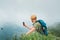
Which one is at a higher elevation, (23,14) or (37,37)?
(23,14)

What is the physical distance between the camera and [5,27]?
176cm

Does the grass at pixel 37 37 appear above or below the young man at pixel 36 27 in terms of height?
below

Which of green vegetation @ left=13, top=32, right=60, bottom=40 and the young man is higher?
the young man

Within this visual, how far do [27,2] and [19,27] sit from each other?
0.26m

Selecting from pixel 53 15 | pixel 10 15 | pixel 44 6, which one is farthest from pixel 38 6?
pixel 10 15

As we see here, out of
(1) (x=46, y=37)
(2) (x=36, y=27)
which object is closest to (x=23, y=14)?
(2) (x=36, y=27)

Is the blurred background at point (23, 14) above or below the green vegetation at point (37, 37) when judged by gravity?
above

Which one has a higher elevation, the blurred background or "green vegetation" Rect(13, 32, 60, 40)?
the blurred background

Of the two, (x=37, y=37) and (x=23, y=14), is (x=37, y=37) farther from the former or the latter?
(x=23, y=14)

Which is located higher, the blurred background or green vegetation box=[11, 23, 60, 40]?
the blurred background

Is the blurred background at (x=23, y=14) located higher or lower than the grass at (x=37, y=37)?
higher

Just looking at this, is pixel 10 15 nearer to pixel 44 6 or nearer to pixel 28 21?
pixel 28 21

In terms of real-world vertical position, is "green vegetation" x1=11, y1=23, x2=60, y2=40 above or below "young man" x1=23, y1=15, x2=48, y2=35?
below

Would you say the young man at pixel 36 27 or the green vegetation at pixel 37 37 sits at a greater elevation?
the young man at pixel 36 27
